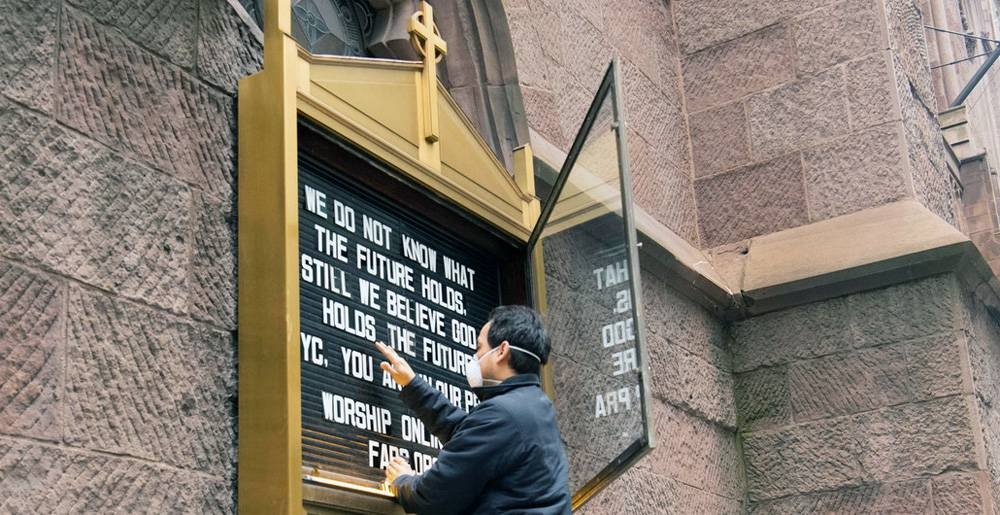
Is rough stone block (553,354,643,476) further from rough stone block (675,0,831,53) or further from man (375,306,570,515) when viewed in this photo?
rough stone block (675,0,831,53)

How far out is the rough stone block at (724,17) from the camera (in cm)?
770

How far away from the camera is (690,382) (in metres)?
6.74

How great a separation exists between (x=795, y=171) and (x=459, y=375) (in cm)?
376

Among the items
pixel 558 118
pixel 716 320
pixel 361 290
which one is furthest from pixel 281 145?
pixel 716 320

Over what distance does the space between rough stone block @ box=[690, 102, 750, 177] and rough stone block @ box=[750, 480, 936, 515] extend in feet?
6.42

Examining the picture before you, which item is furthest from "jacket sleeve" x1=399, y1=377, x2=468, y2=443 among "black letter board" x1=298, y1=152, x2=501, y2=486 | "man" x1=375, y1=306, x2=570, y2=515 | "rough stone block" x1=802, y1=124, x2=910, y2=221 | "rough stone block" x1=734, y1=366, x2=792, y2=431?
"rough stone block" x1=802, y1=124, x2=910, y2=221

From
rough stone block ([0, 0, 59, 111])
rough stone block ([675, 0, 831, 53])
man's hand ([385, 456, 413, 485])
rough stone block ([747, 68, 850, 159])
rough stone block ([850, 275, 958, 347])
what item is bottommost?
man's hand ([385, 456, 413, 485])

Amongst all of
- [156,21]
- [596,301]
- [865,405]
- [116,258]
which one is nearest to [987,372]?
[865,405]

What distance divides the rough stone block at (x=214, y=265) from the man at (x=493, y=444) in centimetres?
45

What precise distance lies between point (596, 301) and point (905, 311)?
2901mm

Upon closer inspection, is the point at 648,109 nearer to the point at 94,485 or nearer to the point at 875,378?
the point at 875,378

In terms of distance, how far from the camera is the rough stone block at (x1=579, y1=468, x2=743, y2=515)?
5.57 m

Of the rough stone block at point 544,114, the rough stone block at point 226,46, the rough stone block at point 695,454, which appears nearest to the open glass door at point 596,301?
the rough stone block at point 226,46

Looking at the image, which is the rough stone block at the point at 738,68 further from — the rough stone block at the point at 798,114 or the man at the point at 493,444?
the man at the point at 493,444
